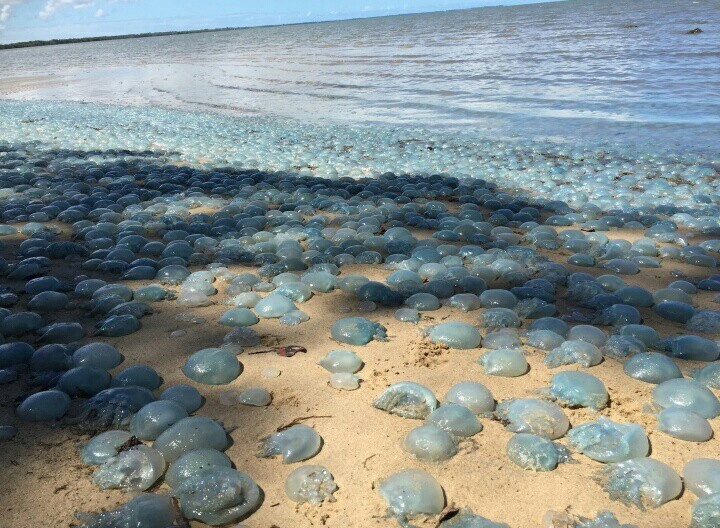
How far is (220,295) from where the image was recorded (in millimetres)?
2383

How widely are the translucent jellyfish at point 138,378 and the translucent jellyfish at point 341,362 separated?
52 centimetres

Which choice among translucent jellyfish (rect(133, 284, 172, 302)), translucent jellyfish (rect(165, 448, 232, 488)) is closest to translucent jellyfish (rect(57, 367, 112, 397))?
translucent jellyfish (rect(165, 448, 232, 488))

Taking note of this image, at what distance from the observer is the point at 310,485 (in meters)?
1.32

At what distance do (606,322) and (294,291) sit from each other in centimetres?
122

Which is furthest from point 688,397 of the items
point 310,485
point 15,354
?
point 15,354

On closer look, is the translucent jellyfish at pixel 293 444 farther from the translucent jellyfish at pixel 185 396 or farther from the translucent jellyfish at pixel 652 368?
the translucent jellyfish at pixel 652 368

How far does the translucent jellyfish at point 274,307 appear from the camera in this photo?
2.18m

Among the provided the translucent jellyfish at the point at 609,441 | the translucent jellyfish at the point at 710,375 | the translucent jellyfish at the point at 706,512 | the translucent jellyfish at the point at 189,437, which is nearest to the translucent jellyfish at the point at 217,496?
the translucent jellyfish at the point at 189,437

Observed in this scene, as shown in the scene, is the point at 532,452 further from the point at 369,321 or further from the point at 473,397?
the point at 369,321

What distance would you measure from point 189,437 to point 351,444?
0.42 metres

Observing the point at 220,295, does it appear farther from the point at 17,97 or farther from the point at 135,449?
the point at 17,97

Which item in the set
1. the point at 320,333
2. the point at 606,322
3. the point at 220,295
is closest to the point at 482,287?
the point at 606,322

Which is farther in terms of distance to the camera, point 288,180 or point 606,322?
point 288,180

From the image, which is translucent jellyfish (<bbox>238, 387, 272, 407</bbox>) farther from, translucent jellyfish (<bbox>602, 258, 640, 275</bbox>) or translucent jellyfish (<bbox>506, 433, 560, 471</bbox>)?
translucent jellyfish (<bbox>602, 258, 640, 275</bbox>)
